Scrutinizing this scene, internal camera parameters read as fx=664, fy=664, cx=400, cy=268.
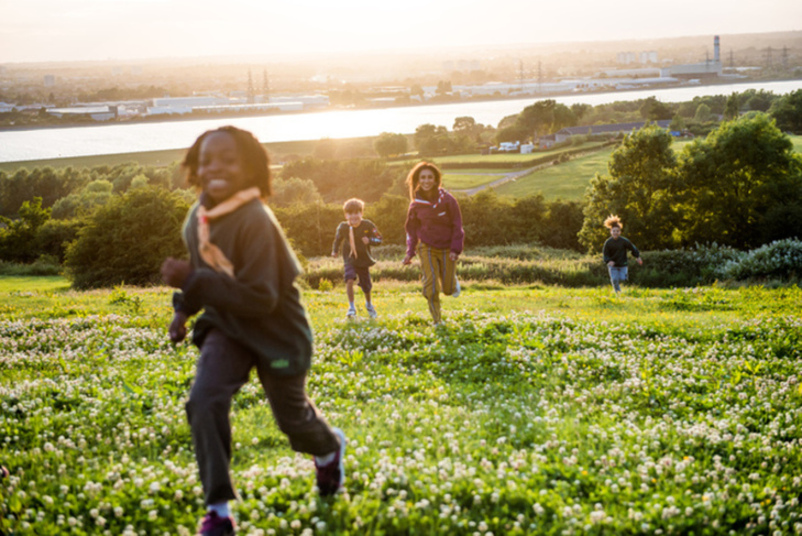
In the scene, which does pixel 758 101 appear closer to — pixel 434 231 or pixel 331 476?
pixel 434 231

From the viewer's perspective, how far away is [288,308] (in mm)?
5121

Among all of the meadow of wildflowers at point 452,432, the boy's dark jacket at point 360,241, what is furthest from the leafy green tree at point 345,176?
the meadow of wildflowers at point 452,432

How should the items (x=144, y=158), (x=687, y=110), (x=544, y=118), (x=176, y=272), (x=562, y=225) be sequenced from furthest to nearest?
(x=687, y=110) < (x=544, y=118) < (x=144, y=158) < (x=562, y=225) < (x=176, y=272)

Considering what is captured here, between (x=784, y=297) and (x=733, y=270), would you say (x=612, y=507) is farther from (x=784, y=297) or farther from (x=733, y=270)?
(x=733, y=270)

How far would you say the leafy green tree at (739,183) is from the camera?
→ 54781 mm

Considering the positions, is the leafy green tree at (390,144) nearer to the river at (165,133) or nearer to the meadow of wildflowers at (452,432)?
the river at (165,133)

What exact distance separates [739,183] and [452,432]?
56.7m

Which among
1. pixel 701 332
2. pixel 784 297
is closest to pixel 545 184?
pixel 784 297

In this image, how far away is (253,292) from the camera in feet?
15.4

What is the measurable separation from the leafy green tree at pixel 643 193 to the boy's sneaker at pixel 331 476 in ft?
172

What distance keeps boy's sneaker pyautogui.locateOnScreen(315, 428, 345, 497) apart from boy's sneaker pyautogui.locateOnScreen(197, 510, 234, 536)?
91 cm

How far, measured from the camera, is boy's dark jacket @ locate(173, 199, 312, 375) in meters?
4.69

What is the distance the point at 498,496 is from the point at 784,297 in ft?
56.3

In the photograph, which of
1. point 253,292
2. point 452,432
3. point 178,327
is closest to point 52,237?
point 452,432
